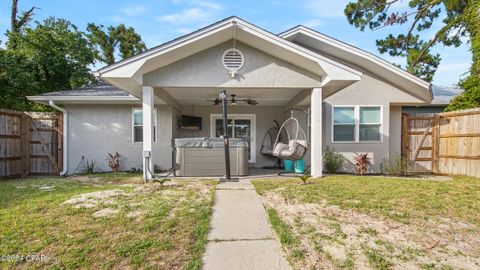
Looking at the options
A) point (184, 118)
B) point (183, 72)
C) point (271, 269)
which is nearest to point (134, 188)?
point (183, 72)

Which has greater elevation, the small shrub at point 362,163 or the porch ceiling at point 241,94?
the porch ceiling at point 241,94

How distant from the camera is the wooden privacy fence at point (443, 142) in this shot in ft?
24.8

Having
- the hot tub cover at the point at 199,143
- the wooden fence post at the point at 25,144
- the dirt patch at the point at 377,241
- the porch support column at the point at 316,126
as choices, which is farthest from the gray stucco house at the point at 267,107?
the dirt patch at the point at 377,241

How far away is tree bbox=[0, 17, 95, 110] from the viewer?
36.1 feet

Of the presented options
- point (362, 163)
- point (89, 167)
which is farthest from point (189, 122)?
point (362, 163)

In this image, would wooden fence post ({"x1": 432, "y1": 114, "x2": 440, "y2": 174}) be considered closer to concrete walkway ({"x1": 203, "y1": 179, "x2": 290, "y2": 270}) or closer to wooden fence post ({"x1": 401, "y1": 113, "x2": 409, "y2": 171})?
wooden fence post ({"x1": 401, "y1": 113, "x2": 409, "y2": 171})

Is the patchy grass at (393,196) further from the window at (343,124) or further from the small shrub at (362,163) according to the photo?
the window at (343,124)

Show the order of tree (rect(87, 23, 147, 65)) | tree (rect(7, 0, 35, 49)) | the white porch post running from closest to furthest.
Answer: the white porch post, tree (rect(7, 0, 35, 49)), tree (rect(87, 23, 147, 65))

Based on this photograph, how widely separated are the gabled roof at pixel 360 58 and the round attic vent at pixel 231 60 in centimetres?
300

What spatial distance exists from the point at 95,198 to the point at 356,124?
27.0 feet

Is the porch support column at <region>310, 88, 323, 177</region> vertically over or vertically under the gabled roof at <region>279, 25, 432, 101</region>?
under

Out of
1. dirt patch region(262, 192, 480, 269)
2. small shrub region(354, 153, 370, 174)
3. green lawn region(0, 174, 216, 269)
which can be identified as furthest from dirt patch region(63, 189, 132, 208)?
small shrub region(354, 153, 370, 174)

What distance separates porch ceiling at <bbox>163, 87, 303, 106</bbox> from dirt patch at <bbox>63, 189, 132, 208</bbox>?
3.40 metres

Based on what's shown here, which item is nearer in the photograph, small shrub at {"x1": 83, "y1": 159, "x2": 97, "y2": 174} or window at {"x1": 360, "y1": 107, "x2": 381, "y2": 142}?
small shrub at {"x1": 83, "y1": 159, "x2": 97, "y2": 174}
